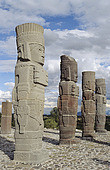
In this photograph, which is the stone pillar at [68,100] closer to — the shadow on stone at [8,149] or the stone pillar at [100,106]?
the shadow on stone at [8,149]

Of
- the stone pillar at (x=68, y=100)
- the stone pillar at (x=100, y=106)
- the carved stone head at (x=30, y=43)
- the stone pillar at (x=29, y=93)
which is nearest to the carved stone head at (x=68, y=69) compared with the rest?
the stone pillar at (x=68, y=100)

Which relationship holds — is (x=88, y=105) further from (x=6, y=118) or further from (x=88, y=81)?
(x=6, y=118)

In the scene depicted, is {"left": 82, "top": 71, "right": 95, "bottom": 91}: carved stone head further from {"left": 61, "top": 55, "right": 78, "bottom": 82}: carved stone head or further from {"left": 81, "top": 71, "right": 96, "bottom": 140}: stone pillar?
{"left": 61, "top": 55, "right": 78, "bottom": 82}: carved stone head

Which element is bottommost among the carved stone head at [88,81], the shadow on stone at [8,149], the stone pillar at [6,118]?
the shadow on stone at [8,149]

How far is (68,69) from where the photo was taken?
38.5 feet

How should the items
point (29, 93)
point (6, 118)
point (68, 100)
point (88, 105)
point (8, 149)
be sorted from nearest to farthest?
point (29, 93)
point (8, 149)
point (68, 100)
point (88, 105)
point (6, 118)

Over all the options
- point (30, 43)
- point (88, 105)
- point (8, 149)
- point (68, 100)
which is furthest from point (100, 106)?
point (30, 43)

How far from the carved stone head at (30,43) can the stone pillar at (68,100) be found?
12.9 ft

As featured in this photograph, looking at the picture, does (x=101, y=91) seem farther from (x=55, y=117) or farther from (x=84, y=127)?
(x=55, y=117)

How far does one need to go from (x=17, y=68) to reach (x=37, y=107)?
170cm

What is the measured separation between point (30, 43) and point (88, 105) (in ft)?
26.6

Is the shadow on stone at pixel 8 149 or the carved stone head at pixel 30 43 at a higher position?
the carved stone head at pixel 30 43

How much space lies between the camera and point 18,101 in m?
7.68

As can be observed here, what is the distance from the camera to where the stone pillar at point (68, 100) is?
37.4 ft
